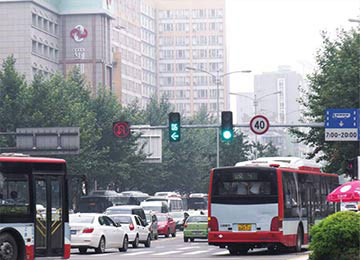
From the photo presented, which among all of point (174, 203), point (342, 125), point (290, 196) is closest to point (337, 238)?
point (290, 196)

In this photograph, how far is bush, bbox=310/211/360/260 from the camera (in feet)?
63.9

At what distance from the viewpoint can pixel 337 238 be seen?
64.2ft

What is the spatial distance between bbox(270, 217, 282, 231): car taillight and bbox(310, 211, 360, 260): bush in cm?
1255

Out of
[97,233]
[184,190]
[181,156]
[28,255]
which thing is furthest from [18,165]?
[184,190]

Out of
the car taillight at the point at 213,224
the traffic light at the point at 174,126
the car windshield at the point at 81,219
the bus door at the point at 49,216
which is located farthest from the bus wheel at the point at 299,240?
the bus door at the point at 49,216

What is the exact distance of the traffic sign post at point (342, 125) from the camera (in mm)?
43188

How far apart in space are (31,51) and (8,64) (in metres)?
57.6

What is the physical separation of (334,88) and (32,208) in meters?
27.2

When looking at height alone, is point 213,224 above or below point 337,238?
below

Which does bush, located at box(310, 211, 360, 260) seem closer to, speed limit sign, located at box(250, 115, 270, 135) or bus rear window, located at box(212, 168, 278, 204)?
bus rear window, located at box(212, 168, 278, 204)

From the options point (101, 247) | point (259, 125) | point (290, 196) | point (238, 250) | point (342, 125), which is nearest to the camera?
point (290, 196)

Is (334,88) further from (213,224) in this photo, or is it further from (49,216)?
(49,216)

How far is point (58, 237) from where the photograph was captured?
26750mm

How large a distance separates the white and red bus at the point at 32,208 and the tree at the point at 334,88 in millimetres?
25159
